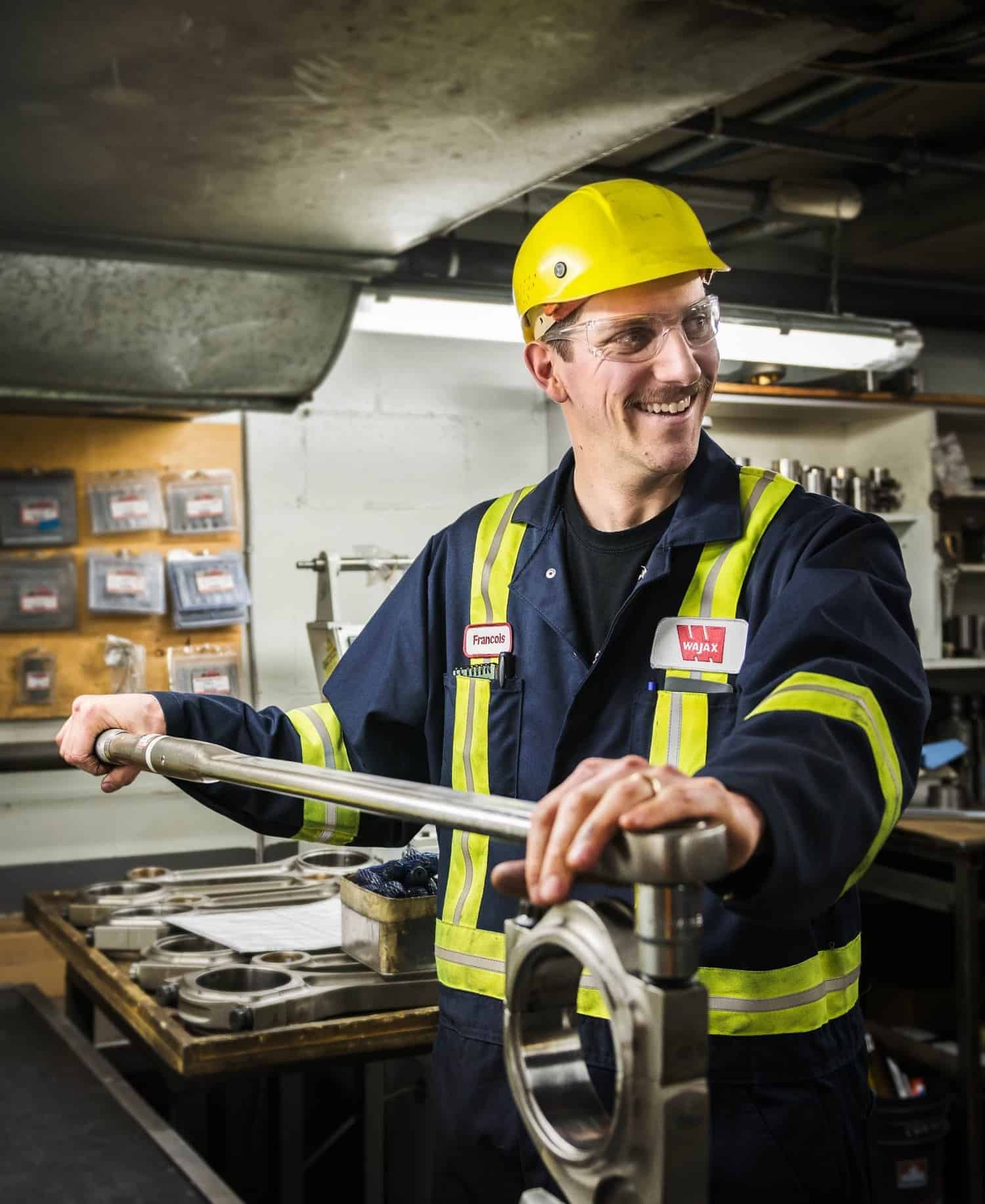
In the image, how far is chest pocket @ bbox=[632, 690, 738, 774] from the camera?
4.29 feet

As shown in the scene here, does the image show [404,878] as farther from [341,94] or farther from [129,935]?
[341,94]

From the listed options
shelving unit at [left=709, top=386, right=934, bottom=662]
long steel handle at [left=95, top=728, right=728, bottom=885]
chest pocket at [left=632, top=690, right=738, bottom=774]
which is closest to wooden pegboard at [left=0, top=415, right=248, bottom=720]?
shelving unit at [left=709, top=386, right=934, bottom=662]

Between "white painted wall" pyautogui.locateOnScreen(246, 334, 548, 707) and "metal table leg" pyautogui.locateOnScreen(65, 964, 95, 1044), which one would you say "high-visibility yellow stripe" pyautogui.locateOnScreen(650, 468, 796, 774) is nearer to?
"metal table leg" pyautogui.locateOnScreen(65, 964, 95, 1044)

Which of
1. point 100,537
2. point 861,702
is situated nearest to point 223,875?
point 100,537

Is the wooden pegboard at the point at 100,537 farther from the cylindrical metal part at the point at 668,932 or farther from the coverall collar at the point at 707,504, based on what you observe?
the cylindrical metal part at the point at 668,932

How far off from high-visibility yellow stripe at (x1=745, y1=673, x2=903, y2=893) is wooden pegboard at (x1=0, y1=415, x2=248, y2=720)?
10.3 ft

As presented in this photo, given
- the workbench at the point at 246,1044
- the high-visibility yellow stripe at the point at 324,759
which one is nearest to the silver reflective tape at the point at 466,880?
the high-visibility yellow stripe at the point at 324,759

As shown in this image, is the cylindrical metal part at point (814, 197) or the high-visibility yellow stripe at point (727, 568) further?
the cylindrical metal part at point (814, 197)

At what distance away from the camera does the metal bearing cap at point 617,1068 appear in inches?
25.0

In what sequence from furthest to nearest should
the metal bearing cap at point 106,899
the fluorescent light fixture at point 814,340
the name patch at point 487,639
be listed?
the fluorescent light fixture at point 814,340 < the metal bearing cap at point 106,899 < the name patch at point 487,639

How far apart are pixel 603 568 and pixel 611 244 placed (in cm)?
36

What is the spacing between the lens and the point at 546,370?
1659 mm

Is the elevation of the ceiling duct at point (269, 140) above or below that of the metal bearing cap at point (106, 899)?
above

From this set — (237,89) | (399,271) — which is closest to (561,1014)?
(237,89)
